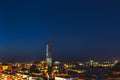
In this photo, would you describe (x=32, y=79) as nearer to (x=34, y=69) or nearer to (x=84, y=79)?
(x=84, y=79)

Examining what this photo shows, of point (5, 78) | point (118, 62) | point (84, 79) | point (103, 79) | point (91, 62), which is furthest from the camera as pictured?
point (91, 62)

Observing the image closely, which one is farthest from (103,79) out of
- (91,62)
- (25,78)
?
(91,62)

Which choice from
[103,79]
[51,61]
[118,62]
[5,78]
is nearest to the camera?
[103,79]

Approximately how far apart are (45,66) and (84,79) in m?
24.6

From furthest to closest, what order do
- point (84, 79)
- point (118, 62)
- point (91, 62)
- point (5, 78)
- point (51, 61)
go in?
point (91, 62), point (51, 61), point (118, 62), point (5, 78), point (84, 79)

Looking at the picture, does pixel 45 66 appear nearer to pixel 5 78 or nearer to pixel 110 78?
pixel 5 78

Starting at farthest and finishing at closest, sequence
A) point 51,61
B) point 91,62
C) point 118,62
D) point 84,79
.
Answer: point 91,62 → point 51,61 → point 118,62 → point 84,79

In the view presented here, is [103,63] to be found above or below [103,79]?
above

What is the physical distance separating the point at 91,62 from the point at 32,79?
27.4m

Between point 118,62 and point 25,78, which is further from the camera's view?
point 118,62

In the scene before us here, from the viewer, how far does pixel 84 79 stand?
148 feet

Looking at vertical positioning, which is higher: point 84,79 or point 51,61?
point 51,61

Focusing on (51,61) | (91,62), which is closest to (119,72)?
(51,61)

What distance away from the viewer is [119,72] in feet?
162
